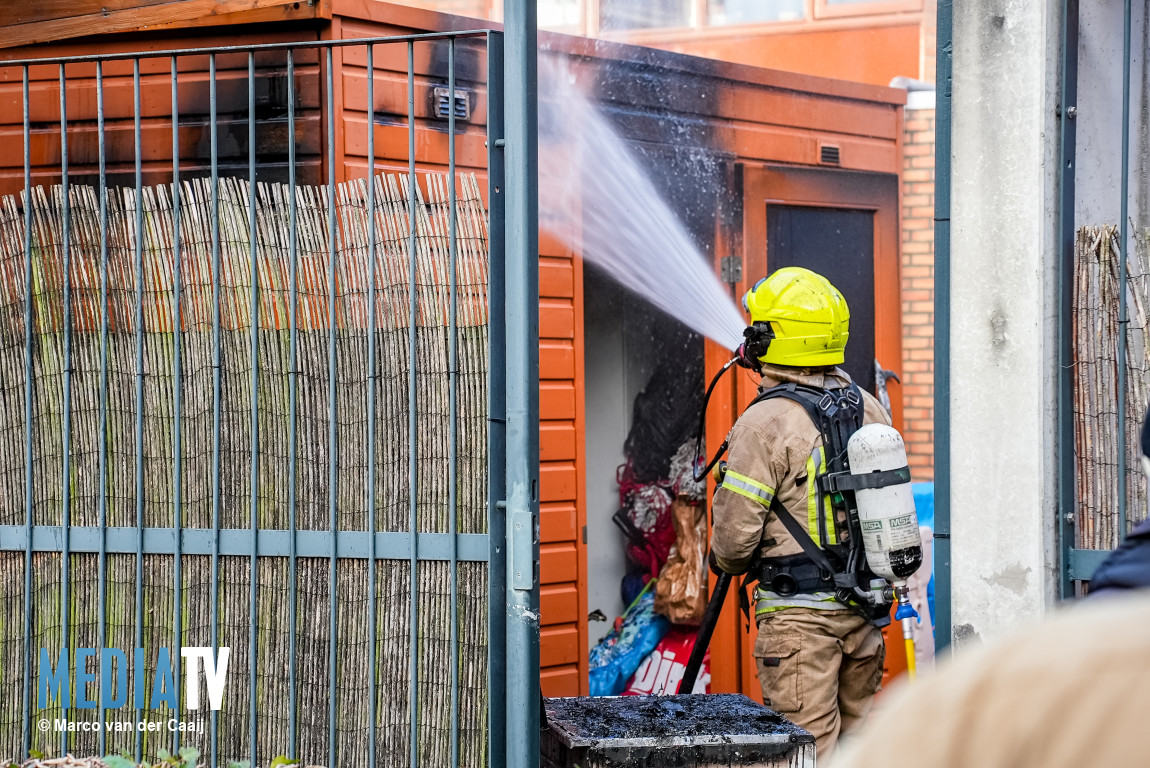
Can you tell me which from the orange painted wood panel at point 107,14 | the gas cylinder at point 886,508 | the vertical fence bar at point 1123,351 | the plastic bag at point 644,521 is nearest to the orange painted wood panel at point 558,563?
the plastic bag at point 644,521

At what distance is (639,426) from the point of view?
6.58 m

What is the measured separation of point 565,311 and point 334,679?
7.60 ft

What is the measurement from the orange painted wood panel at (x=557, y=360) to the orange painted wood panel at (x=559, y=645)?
111 cm

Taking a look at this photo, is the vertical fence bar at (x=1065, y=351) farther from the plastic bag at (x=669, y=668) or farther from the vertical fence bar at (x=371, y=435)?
the plastic bag at (x=669, y=668)

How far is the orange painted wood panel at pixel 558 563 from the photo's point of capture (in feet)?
17.4

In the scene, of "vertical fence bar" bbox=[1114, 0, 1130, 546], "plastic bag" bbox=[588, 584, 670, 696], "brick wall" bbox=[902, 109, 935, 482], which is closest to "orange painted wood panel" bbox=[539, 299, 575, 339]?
"plastic bag" bbox=[588, 584, 670, 696]

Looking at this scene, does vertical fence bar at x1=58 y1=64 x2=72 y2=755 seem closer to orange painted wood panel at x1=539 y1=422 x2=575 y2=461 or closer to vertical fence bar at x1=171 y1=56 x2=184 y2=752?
vertical fence bar at x1=171 y1=56 x2=184 y2=752

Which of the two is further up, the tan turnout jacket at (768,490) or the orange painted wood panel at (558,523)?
the tan turnout jacket at (768,490)

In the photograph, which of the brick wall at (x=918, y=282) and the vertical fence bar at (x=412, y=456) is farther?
the brick wall at (x=918, y=282)

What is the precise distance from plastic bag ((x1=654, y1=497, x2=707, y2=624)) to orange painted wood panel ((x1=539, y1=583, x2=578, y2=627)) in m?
0.81

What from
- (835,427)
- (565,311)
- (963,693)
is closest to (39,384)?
(565,311)

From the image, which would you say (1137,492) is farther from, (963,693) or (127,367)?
(127,367)

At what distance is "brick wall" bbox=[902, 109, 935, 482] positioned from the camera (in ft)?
28.0

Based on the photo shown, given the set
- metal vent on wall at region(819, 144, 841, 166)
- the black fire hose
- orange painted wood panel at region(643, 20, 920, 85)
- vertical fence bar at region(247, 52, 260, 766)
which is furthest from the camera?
orange painted wood panel at region(643, 20, 920, 85)
